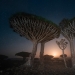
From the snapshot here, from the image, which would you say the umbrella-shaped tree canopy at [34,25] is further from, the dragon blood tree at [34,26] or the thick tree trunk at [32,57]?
the thick tree trunk at [32,57]

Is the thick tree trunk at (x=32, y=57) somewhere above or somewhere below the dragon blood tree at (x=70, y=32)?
below

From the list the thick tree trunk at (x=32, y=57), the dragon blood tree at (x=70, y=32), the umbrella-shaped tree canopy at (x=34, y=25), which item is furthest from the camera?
the dragon blood tree at (x=70, y=32)

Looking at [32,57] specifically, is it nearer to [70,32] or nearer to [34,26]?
[34,26]

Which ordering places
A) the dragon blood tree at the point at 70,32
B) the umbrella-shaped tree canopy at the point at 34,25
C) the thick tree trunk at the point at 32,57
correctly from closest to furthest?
the thick tree trunk at the point at 32,57, the umbrella-shaped tree canopy at the point at 34,25, the dragon blood tree at the point at 70,32

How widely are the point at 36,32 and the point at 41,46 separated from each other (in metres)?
5.10

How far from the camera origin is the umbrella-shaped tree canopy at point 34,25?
45.8 feet

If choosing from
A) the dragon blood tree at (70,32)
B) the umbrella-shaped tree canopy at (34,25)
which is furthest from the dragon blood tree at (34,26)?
the dragon blood tree at (70,32)

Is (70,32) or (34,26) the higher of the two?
(70,32)

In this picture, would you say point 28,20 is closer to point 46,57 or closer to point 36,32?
point 36,32

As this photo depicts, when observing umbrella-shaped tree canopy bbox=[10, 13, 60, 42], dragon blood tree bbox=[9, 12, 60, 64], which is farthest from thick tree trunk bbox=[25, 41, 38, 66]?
umbrella-shaped tree canopy bbox=[10, 13, 60, 42]

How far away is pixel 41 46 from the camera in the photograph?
1952 centimetres

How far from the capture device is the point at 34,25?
563 inches

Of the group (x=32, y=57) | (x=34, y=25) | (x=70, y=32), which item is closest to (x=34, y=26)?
(x=34, y=25)

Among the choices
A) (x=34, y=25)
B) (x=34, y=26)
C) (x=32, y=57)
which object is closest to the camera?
(x=34, y=25)
